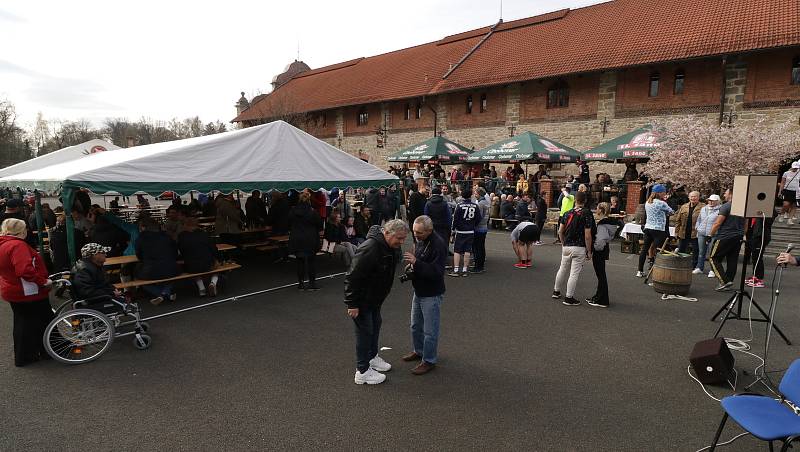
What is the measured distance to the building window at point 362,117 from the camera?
33.7m

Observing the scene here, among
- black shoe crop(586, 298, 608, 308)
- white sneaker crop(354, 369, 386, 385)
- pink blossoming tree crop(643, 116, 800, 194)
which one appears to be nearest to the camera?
white sneaker crop(354, 369, 386, 385)

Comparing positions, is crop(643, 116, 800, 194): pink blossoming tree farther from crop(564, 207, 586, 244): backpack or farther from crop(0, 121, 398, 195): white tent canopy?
crop(0, 121, 398, 195): white tent canopy

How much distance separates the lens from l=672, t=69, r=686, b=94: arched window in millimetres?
19516

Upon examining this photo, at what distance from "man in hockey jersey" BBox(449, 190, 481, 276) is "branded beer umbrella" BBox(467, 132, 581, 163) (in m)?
8.02

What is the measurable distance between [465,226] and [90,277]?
20.9ft

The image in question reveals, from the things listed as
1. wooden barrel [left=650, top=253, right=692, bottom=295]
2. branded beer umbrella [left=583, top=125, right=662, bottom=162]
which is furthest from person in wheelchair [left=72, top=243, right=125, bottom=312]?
branded beer umbrella [left=583, top=125, right=662, bottom=162]

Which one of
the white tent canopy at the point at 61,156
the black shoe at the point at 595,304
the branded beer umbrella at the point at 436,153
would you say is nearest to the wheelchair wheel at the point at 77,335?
the black shoe at the point at 595,304

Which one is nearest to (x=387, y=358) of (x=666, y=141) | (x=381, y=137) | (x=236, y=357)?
(x=236, y=357)

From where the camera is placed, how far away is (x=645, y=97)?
20.4 metres

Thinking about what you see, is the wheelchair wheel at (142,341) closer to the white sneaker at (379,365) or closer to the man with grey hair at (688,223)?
the white sneaker at (379,365)

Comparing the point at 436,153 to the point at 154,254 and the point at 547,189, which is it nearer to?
the point at 547,189

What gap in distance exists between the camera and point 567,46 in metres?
23.9

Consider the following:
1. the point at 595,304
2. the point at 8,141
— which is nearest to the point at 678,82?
the point at 595,304

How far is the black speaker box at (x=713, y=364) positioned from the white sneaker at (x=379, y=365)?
324 centimetres
